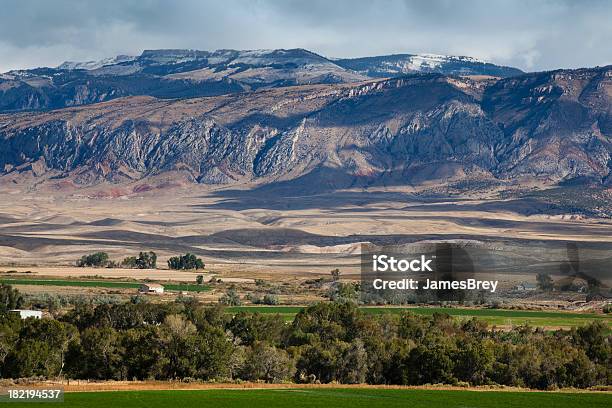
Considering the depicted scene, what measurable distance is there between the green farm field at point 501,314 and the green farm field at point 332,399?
31.0 meters

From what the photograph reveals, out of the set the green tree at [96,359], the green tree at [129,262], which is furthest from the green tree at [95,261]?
the green tree at [96,359]

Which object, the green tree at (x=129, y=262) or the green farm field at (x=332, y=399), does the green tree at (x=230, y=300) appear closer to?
the green farm field at (x=332, y=399)

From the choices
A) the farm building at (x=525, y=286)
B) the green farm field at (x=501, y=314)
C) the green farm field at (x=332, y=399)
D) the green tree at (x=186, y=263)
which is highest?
the green tree at (x=186, y=263)

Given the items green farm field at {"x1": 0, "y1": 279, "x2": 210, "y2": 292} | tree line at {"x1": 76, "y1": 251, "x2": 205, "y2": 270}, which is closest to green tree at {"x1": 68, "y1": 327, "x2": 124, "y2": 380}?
green farm field at {"x1": 0, "y1": 279, "x2": 210, "y2": 292}

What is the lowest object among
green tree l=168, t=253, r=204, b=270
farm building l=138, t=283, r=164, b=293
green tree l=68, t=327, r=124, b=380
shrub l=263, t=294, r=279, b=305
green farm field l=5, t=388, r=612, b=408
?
green farm field l=5, t=388, r=612, b=408

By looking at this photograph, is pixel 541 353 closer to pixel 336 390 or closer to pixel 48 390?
pixel 336 390

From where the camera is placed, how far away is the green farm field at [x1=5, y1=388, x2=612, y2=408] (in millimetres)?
44594

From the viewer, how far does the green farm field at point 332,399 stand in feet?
146

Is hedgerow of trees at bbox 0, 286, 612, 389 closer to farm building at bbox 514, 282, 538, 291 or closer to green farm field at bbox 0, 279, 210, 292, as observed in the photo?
farm building at bbox 514, 282, 538, 291

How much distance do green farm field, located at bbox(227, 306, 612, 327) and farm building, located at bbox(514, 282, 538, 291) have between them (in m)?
12.9

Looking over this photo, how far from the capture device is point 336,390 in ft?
172

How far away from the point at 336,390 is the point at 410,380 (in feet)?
25.7

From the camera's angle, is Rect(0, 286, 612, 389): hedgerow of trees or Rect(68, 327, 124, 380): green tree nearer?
Rect(68, 327, 124, 380): green tree

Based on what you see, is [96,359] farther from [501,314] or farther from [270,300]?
[501,314]
